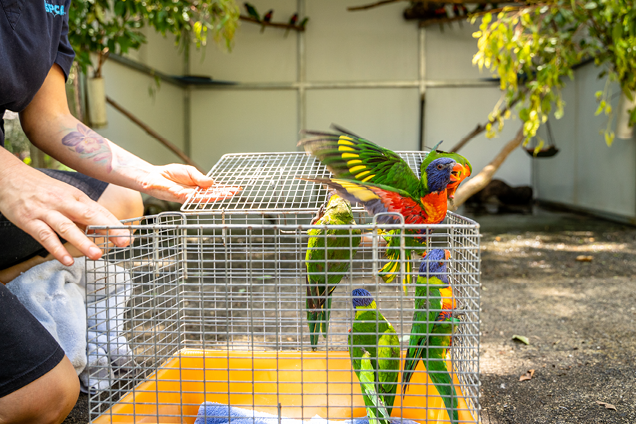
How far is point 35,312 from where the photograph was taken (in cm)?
101

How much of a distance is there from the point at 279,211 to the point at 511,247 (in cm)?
259

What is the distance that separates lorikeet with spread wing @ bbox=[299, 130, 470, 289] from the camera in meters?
0.76

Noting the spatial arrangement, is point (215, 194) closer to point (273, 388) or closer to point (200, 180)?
point (200, 180)

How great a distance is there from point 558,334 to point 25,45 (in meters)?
1.62

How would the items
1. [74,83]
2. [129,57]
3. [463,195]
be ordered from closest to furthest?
[463,195]
[74,83]
[129,57]

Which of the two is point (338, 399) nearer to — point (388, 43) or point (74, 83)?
point (74, 83)

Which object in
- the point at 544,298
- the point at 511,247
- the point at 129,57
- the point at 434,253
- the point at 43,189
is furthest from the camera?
the point at 129,57

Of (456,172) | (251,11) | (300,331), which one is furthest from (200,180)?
(251,11)

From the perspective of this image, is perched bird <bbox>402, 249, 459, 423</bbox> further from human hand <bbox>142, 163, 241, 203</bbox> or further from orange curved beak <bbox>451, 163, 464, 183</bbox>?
human hand <bbox>142, 163, 241, 203</bbox>

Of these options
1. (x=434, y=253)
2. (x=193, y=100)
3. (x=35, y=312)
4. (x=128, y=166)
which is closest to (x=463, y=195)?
(x=434, y=253)

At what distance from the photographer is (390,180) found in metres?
0.85

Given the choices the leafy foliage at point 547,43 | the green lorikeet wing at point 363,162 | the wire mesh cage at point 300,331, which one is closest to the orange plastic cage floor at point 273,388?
the wire mesh cage at point 300,331

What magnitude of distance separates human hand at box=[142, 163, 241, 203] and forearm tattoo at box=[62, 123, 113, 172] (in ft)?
0.41

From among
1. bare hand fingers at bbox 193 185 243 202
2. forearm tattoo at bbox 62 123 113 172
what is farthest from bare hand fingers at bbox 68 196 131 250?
forearm tattoo at bbox 62 123 113 172
